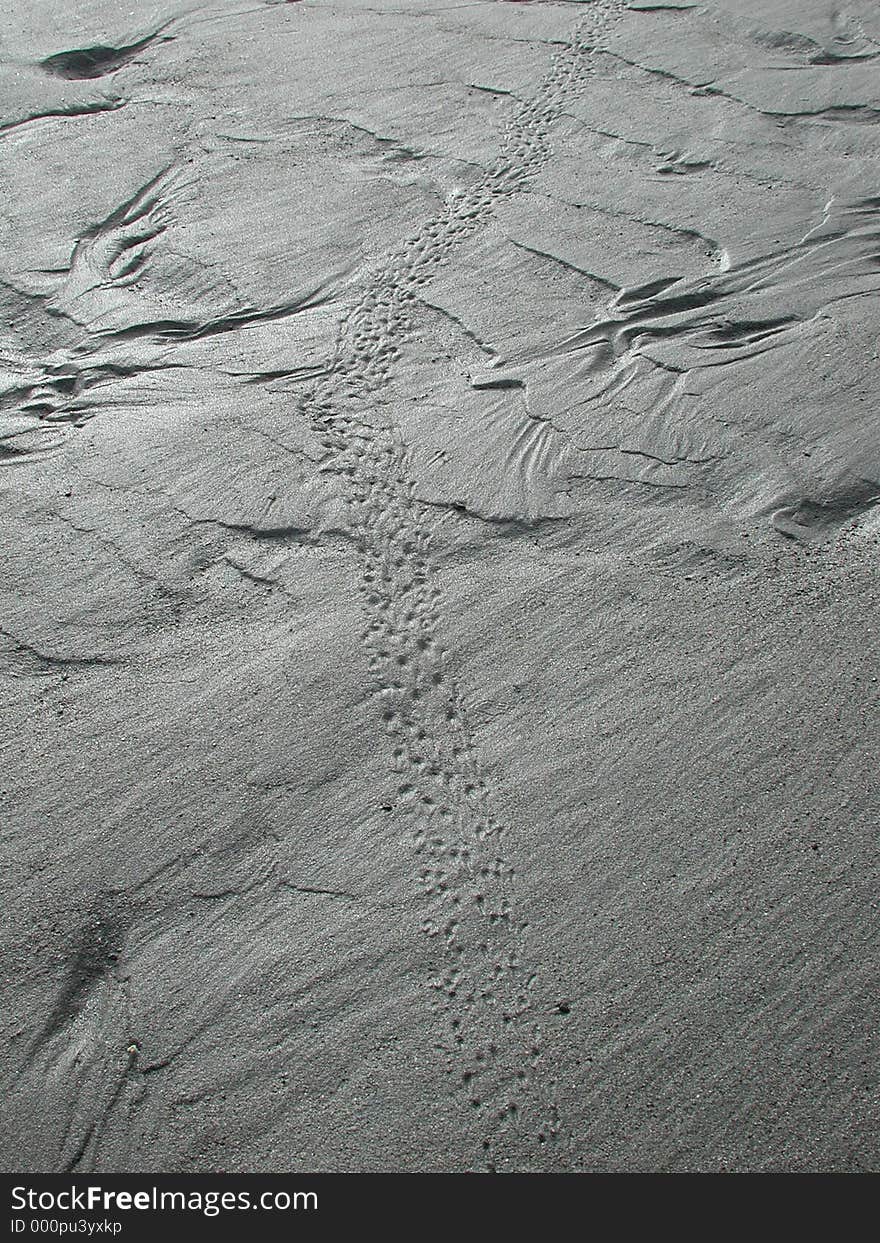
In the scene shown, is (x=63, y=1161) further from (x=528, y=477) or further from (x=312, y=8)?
(x=312, y=8)

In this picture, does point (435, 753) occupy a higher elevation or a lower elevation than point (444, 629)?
lower

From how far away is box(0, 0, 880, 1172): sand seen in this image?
5.63 feet

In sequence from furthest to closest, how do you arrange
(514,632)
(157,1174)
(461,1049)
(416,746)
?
(514,632) < (416,746) < (461,1049) < (157,1174)

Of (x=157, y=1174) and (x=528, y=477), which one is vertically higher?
(x=528, y=477)

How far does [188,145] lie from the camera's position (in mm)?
3863

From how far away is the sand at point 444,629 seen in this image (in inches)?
67.6

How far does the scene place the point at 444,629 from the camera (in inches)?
91.8

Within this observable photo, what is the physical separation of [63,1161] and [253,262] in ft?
9.07

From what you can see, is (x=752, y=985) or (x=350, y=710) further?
(x=350, y=710)

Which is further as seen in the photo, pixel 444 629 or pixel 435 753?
pixel 444 629

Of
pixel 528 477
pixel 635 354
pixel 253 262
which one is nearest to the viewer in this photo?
pixel 528 477

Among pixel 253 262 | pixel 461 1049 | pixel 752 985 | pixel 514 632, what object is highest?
pixel 253 262

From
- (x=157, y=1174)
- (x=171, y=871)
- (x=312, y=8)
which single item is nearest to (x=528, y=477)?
(x=171, y=871)

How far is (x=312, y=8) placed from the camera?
180 inches
